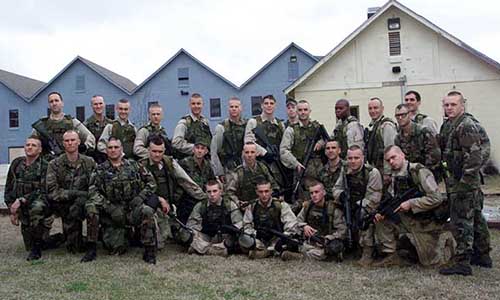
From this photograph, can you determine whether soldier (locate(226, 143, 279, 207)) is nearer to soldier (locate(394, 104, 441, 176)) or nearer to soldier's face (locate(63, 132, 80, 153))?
soldier (locate(394, 104, 441, 176))

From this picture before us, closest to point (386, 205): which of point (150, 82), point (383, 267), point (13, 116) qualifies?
point (383, 267)

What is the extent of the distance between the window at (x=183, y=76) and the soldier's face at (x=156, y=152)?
1215 inches

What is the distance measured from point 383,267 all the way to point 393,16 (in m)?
17.6

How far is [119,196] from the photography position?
22.5ft

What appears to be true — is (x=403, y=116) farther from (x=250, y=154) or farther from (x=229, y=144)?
(x=229, y=144)

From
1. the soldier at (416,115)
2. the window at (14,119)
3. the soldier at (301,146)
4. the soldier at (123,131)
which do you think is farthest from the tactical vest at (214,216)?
the window at (14,119)

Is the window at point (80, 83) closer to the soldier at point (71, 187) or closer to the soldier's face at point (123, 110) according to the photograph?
the soldier's face at point (123, 110)

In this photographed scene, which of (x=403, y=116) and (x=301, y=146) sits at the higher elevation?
(x=403, y=116)

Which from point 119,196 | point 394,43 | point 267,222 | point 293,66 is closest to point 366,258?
point 267,222

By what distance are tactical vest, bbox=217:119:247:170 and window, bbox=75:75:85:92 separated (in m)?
34.4

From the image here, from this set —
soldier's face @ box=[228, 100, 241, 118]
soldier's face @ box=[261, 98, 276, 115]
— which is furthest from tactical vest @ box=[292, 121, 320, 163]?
soldier's face @ box=[228, 100, 241, 118]

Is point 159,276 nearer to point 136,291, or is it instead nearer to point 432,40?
point 136,291

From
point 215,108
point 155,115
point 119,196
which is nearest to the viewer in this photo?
point 119,196

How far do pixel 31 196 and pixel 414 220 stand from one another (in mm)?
5223
